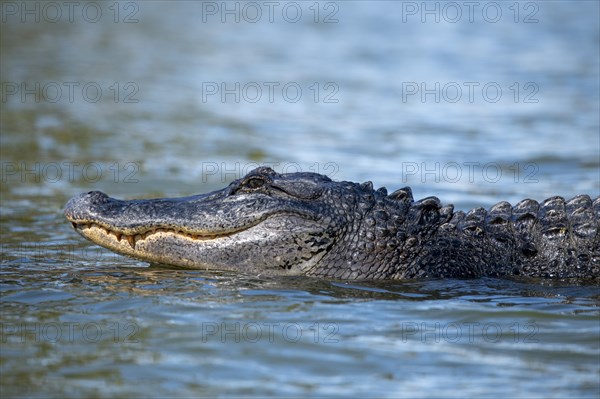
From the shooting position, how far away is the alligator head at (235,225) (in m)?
7.73

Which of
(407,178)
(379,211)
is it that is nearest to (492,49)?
(407,178)

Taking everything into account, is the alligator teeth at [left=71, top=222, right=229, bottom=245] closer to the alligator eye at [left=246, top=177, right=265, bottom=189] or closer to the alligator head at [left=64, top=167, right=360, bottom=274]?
the alligator head at [left=64, top=167, right=360, bottom=274]

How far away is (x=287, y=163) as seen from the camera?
1348 cm

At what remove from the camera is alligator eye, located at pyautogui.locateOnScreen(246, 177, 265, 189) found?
787cm

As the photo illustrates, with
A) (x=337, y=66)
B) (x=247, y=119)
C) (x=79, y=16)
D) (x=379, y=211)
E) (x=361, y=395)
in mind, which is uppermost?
(x=79, y=16)

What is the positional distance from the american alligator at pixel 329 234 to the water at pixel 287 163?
19 centimetres

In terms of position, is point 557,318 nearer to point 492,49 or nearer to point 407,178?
point 407,178

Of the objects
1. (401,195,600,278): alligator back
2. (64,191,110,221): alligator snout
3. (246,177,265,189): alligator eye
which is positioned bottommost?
(401,195,600,278): alligator back

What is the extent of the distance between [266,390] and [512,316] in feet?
7.05

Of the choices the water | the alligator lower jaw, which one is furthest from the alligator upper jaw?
the water

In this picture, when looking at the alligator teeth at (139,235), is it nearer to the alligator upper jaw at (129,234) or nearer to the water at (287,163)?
the alligator upper jaw at (129,234)

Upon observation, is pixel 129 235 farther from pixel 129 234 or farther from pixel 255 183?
pixel 255 183

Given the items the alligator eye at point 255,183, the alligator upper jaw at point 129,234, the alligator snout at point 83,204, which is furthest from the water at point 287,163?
the alligator eye at point 255,183

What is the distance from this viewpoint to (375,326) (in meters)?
6.62
